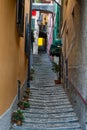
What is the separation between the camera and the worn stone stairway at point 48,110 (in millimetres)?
10094

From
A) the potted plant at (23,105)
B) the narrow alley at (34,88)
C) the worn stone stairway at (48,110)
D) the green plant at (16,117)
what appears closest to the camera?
the narrow alley at (34,88)

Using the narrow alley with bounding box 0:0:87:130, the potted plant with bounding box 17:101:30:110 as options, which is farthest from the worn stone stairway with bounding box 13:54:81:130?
the potted plant with bounding box 17:101:30:110

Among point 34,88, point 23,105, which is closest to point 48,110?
point 23,105

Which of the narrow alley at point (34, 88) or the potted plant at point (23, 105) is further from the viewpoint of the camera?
the potted plant at point (23, 105)

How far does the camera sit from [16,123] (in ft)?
31.9

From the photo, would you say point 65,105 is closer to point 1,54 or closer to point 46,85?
point 46,85

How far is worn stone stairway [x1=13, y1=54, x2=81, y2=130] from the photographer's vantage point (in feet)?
33.1

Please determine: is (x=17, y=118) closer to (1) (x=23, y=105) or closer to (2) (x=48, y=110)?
(1) (x=23, y=105)

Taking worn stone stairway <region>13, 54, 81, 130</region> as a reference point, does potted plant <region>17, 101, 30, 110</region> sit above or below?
above

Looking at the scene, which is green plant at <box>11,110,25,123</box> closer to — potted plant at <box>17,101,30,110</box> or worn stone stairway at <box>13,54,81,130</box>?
worn stone stairway at <box>13,54,81,130</box>

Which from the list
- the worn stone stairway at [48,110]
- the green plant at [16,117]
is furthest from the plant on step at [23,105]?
the green plant at [16,117]

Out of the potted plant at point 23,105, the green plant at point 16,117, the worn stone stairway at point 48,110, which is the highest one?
the green plant at point 16,117

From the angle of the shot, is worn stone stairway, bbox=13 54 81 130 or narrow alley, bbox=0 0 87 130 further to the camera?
worn stone stairway, bbox=13 54 81 130

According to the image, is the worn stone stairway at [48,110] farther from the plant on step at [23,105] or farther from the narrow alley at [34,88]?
the plant on step at [23,105]
